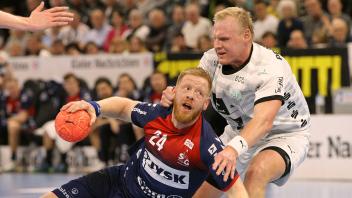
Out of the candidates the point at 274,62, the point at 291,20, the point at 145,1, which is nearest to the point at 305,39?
the point at 291,20

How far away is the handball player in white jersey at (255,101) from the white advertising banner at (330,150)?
5.54 metres

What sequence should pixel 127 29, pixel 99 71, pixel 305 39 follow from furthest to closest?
1. pixel 127 29
2. pixel 99 71
3. pixel 305 39

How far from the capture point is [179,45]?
576 inches

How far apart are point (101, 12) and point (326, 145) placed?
6.96m

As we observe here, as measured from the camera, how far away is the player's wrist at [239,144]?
5517 mm

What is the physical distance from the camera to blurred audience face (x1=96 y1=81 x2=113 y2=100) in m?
14.0

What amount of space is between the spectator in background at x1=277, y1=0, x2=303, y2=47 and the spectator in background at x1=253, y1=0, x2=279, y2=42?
32 centimetres

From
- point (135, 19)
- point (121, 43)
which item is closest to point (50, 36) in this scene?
point (135, 19)

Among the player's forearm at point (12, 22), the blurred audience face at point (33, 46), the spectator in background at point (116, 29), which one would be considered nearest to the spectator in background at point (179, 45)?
the spectator in background at point (116, 29)

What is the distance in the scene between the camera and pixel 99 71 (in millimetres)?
14992

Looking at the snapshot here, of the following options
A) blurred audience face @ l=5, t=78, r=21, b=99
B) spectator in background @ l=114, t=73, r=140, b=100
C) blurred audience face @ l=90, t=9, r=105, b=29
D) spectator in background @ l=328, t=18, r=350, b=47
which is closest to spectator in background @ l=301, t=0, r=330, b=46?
spectator in background @ l=328, t=18, r=350, b=47

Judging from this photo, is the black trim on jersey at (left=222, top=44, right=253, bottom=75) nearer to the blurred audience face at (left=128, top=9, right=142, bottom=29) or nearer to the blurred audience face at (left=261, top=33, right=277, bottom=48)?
the blurred audience face at (left=261, top=33, right=277, bottom=48)

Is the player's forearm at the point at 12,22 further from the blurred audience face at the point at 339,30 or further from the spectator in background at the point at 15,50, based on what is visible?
the spectator in background at the point at 15,50

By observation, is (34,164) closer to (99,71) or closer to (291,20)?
(99,71)
